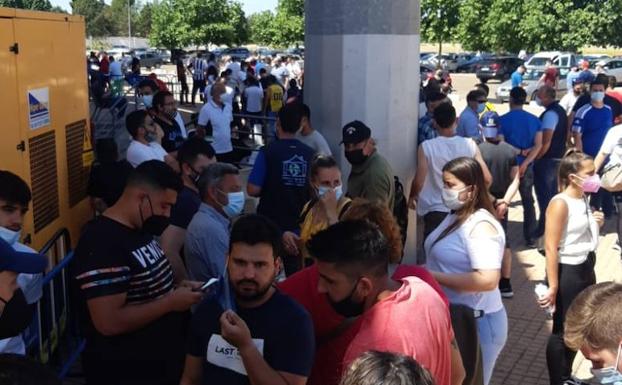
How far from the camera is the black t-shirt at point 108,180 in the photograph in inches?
240

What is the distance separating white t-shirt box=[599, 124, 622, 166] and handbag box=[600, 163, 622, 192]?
18 cm

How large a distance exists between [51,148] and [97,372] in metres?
2.80

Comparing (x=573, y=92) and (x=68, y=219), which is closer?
(x=68, y=219)

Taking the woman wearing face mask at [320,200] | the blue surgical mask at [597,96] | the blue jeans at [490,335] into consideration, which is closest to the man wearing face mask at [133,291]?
the woman wearing face mask at [320,200]

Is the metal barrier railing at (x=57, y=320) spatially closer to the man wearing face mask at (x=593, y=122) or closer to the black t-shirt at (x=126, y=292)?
the black t-shirt at (x=126, y=292)

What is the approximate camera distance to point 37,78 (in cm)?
549

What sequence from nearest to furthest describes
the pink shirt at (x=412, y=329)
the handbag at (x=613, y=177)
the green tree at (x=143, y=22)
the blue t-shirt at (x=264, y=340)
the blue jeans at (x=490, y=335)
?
1. the pink shirt at (x=412, y=329)
2. the blue t-shirt at (x=264, y=340)
3. the blue jeans at (x=490, y=335)
4. the handbag at (x=613, y=177)
5. the green tree at (x=143, y=22)

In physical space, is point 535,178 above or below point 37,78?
below

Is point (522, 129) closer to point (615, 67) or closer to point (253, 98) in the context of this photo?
point (253, 98)

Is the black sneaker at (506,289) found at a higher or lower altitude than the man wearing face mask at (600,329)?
lower

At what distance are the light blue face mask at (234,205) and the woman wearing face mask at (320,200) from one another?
561mm

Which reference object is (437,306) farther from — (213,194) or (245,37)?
(245,37)

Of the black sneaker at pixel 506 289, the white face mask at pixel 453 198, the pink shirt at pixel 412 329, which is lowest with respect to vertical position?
the black sneaker at pixel 506 289

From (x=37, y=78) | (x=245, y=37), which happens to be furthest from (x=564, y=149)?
(x=245, y=37)
